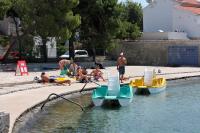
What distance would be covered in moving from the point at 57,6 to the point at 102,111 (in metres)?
22.5

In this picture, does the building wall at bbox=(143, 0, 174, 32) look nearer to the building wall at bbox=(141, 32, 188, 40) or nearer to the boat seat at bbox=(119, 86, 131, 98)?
the building wall at bbox=(141, 32, 188, 40)

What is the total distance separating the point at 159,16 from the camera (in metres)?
66.4

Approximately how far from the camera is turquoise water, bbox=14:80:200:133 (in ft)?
61.9

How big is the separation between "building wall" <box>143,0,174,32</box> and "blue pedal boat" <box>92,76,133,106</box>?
41.0 metres

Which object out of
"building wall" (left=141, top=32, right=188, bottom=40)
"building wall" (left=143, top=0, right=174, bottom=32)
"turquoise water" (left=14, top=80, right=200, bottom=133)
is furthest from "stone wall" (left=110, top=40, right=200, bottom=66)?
"turquoise water" (left=14, top=80, right=200, bottom=133)

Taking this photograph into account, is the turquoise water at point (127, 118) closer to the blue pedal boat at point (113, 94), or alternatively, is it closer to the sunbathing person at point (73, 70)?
the blue pedal boat at point (113, 94)

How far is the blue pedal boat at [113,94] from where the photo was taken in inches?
954

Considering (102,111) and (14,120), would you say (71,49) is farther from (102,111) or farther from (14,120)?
(14,120)

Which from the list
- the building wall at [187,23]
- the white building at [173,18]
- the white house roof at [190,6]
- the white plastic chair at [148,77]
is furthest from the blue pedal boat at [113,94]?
the white house roof at [190,6]

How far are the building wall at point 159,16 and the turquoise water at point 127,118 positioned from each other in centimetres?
3807

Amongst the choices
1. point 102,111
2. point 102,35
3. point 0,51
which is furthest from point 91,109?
point 0,51

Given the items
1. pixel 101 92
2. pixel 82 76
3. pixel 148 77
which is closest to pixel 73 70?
pixel 82 76

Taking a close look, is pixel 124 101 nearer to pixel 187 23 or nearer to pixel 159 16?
pixel 187 23

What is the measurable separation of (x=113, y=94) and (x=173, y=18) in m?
41.3
